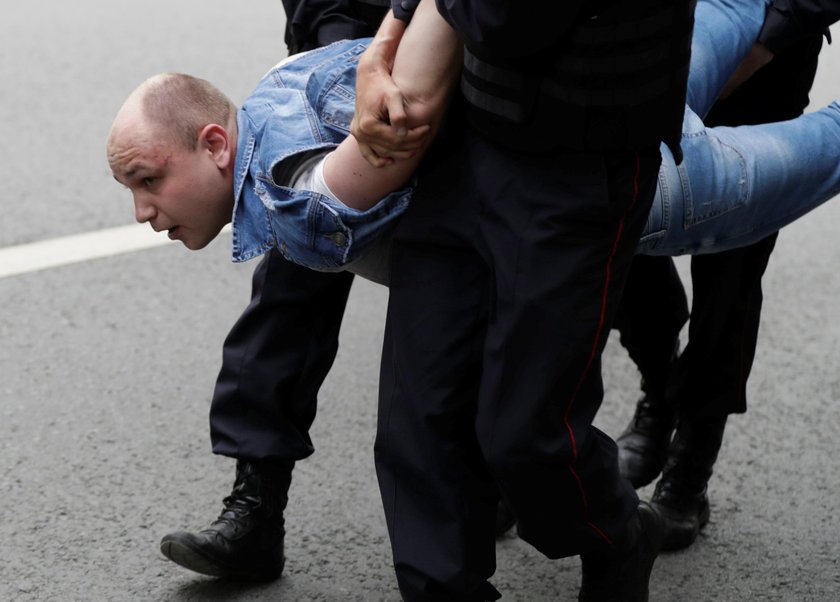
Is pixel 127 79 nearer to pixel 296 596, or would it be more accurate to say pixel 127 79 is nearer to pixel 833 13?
pixel 296 596

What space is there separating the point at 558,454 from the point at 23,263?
280 centimetres

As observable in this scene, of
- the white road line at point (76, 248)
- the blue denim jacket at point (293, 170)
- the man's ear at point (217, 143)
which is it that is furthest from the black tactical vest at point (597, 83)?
the white road line at point (76, 248)

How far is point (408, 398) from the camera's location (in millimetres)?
2316

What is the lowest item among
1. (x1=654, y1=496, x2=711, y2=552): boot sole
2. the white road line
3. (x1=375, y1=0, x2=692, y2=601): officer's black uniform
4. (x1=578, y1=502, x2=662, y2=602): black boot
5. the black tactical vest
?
the white road line

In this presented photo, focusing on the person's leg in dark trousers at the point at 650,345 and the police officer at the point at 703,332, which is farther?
the person's leg in dark trousers at the point at 650,345

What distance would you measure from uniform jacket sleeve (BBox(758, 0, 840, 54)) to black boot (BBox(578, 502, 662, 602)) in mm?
892

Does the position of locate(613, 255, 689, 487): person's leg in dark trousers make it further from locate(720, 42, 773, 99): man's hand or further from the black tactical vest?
the black tactical vest

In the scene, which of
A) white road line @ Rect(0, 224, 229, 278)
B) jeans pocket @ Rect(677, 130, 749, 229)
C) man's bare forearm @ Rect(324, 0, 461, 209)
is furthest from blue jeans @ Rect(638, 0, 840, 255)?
white road line @ Rect(0, 224, 229, 278)

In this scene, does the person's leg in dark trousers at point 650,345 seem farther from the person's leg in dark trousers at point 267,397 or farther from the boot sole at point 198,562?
the boot sole at point 198,562

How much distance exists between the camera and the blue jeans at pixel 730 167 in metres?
2.35

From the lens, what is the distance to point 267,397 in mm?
2803

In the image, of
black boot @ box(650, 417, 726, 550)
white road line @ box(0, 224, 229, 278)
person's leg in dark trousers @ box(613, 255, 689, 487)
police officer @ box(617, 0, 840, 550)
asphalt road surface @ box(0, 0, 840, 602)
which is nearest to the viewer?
police officer @ box(617, 0, 840, 550)

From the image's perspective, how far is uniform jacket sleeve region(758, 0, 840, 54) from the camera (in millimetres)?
2523

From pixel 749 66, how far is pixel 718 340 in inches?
22.7
